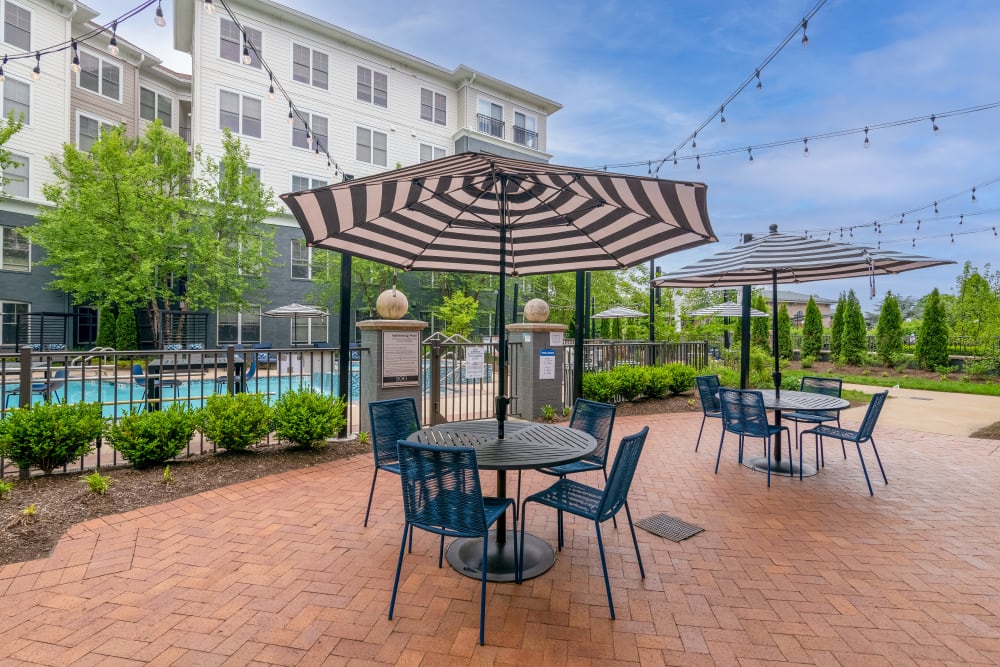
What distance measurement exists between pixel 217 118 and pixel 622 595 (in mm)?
20021

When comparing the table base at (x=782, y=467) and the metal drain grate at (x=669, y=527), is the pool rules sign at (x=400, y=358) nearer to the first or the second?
the metal drain grate at (x=669, y=527)

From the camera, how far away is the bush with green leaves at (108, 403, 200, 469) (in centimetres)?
434

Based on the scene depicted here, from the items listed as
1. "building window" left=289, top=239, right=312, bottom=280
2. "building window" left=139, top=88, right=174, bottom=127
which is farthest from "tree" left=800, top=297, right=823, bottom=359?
"building window" left=139, top=88, right=174, bottom=127

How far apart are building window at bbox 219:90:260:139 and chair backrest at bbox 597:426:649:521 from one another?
19529mm

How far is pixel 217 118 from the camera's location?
16.8m

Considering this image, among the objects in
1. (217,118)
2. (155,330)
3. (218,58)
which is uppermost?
(218,58)

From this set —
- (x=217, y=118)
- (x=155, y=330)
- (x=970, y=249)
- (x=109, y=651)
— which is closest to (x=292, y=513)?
(x=109, y=651)

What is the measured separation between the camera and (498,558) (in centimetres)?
299

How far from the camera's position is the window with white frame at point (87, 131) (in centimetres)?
1744

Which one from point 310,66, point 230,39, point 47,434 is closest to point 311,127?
point 310,66

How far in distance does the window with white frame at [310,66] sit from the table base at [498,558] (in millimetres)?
20154

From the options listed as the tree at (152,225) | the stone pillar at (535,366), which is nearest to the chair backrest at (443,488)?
the stone pillar at (535,366)

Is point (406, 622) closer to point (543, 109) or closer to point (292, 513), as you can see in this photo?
point (292, 513)

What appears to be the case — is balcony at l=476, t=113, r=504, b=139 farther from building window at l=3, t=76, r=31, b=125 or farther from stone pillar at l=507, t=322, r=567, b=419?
stone pillar at l=507, t=322, r=567, b=419
